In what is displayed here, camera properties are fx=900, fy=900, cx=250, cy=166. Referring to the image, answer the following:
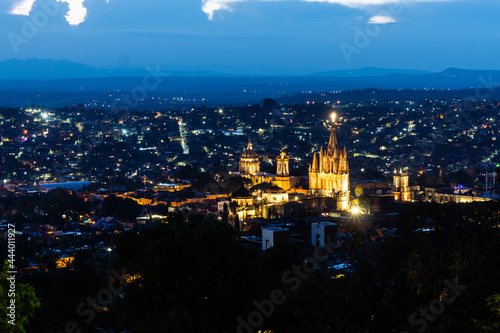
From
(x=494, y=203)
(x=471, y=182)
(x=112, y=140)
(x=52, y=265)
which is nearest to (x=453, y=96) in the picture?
(x=112, y=140)

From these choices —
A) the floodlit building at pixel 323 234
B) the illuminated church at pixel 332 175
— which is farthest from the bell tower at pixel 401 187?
the floodlit building at pixel 323 234

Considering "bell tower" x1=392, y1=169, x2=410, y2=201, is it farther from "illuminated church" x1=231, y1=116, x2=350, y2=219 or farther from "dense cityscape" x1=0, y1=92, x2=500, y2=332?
"illuminated church" x1=231, y1=116, x2=350, y2=219

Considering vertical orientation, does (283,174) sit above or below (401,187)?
above

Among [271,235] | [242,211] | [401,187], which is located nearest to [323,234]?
[271,235]

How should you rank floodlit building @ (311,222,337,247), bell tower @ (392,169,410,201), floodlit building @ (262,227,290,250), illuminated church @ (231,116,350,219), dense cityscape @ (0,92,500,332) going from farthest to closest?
bell tower @ (392,169,410,201) → illuminated church @ (231,116,350,219) → floodlit building @ (311,222,337,247) → floodlit building @ (262,227,290,250) → dense cityscape @ (0,92,500,332)

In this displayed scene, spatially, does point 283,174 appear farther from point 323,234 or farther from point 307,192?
point 323,234

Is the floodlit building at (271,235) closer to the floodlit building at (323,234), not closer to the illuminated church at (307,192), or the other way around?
the floodlit building at (323,234)

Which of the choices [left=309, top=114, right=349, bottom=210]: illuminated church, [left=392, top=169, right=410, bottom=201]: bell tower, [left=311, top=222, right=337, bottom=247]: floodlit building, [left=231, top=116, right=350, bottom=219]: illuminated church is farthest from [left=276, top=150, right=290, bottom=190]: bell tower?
[left=311, top=222, right=337, bottom=247]: floodlit building

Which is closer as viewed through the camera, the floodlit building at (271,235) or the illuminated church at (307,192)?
the floodlit building at (271,235)

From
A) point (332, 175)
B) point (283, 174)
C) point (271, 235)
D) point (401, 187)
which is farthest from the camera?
point (283, 174)
